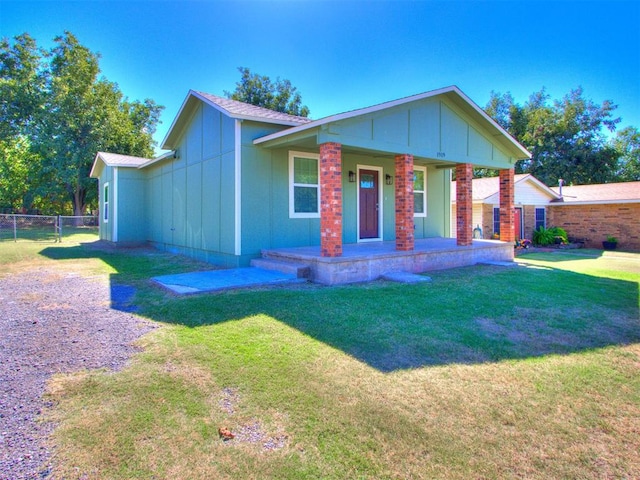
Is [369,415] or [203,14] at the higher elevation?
[203,14]

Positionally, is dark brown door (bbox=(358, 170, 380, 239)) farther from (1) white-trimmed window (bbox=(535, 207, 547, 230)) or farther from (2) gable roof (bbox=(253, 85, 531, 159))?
(1) white-trimmed window (bbox=(535, 207, 547, 230))

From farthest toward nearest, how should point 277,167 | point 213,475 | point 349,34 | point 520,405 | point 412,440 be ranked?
1. point 349,34
2. point 277,167
3. point 520,405
4. point 412,440
5. point 213,475

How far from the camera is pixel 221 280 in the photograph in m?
7.01

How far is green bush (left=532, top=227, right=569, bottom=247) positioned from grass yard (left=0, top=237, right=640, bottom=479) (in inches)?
508

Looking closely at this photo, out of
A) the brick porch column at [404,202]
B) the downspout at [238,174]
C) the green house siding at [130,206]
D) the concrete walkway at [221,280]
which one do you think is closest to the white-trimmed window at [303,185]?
the downspout at [238,174]

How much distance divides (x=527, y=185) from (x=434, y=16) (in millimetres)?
10324

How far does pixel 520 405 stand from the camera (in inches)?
112

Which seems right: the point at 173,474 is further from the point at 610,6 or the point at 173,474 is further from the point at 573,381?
the point at 610,6

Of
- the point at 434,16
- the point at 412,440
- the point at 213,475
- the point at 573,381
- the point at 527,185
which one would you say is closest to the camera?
the point at 213,475

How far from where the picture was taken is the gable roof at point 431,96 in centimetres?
699

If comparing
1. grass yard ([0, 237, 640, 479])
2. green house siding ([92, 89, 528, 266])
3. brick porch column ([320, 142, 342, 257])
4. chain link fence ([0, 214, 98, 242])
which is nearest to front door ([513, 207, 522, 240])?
green house siding ([92, 89, 528, 266])

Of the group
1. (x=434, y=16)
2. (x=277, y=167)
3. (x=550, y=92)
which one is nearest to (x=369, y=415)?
(x=277, y=167)

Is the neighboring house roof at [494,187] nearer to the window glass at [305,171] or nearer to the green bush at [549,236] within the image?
the green bush at [549,236]

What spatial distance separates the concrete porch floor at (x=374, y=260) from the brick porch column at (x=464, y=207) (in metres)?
0.32
